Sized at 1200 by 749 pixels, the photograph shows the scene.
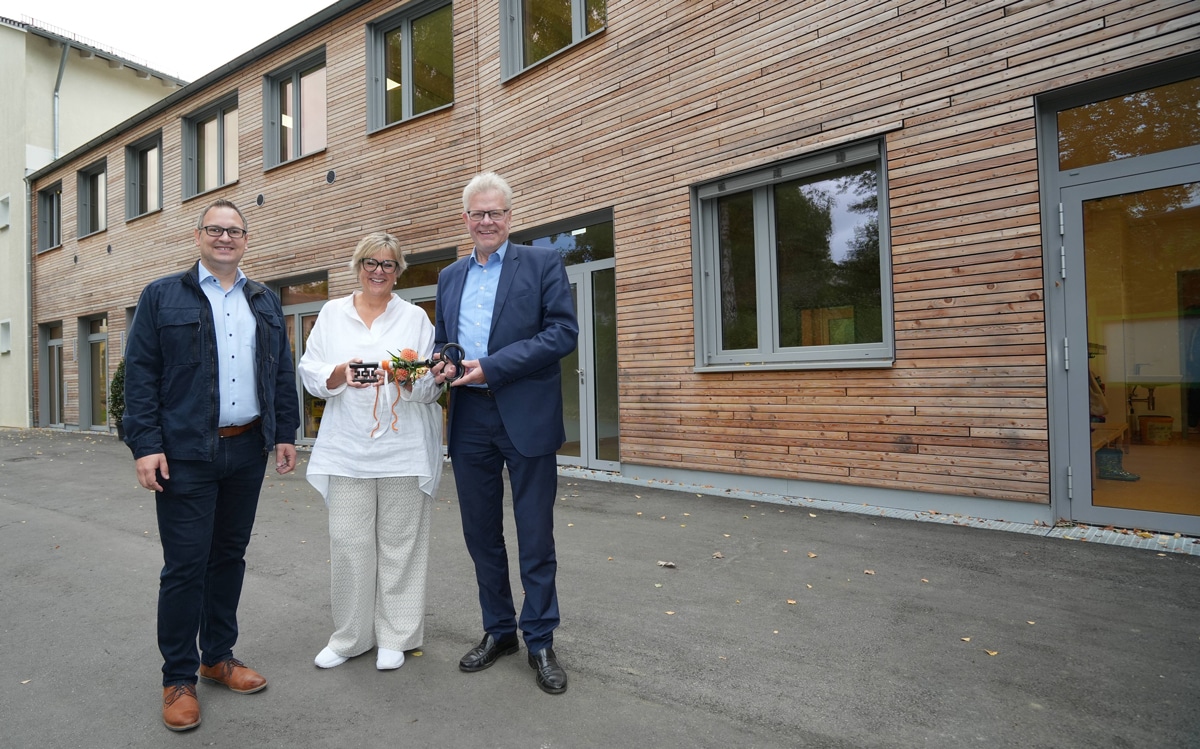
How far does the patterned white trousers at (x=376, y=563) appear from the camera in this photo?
9.68ft

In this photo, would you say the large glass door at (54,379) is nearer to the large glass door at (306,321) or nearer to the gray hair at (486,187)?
the large glass door at (306,321)

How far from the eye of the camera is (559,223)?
28.1ft

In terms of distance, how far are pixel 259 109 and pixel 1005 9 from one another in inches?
471

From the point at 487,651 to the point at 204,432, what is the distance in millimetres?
1440

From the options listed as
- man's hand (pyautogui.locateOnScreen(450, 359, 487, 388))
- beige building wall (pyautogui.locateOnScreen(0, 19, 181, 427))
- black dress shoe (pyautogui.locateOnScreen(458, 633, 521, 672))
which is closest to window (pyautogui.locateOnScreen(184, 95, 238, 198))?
beige building wall (pyautogui.locateOnScreen(0, 19, 181, 427))

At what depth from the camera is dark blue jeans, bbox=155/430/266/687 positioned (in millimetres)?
2566

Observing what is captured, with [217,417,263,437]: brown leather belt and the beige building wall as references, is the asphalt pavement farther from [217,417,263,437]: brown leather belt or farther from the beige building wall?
the beige building wall

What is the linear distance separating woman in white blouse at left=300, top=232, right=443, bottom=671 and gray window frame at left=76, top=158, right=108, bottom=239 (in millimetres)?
18161

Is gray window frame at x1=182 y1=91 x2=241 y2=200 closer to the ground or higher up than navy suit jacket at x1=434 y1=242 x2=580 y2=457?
higher up

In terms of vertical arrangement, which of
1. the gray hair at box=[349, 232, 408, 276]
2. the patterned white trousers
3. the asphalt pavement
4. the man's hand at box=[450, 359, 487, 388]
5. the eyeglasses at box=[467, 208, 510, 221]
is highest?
the eyeglasses at box=[467, 208, 510, 221]

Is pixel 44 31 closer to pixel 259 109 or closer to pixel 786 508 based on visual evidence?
pixel 259 109

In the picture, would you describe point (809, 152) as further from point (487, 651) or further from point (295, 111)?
point (295, 111)

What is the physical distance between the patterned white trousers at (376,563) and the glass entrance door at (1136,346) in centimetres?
477

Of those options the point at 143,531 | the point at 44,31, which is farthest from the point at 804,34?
the point at 44,31
